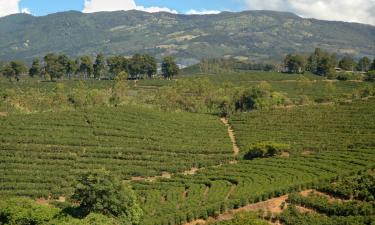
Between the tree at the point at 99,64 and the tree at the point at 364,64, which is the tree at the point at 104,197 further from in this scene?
the tree at the point at 364,64

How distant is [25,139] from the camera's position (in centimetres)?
6844

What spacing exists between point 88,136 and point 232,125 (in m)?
26.0

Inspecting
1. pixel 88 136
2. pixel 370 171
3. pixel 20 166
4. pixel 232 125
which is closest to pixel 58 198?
pixel 20 166

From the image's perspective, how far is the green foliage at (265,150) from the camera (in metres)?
67.4

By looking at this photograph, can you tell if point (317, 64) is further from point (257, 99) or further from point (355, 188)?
point (355, 188)

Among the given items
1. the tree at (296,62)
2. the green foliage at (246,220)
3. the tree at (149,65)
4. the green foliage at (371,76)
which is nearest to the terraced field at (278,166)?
the green foliage at (246,220)

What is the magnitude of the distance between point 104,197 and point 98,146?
93.1 ft

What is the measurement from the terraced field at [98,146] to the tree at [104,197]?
12775 mm

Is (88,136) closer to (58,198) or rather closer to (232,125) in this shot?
(58,198)

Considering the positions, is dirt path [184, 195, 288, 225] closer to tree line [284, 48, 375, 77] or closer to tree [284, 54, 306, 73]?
tree line [284, 48, 375, 77]

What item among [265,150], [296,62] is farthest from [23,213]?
[296,62]

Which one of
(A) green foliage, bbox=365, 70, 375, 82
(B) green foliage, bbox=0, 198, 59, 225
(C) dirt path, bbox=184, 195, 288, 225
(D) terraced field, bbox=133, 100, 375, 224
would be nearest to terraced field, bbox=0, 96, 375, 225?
(D) terraced field, bbox=133, 100, 375, 224

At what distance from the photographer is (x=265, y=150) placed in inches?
2645

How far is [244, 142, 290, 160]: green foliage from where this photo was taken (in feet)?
221
